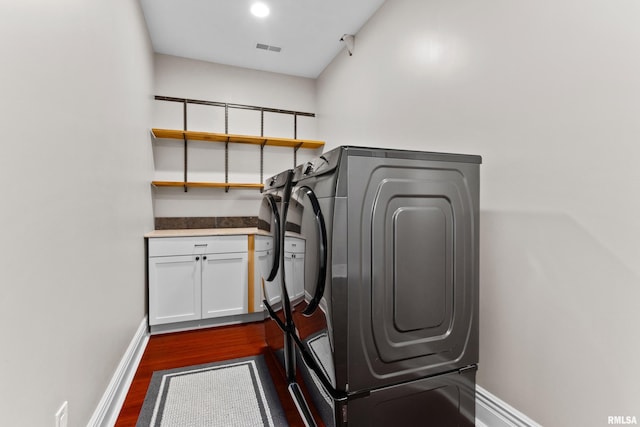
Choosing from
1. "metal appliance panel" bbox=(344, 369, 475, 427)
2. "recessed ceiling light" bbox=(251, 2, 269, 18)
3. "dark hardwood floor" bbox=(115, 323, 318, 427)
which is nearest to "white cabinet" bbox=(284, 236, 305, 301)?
"metal appliance panel" bbox=(344, 369, 475, 427)

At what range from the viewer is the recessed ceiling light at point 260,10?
2.49 m

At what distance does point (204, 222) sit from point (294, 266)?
7.30 feet

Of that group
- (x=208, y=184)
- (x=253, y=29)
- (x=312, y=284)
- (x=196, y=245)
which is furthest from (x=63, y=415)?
(x=253, y=29)

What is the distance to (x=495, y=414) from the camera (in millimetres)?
1498

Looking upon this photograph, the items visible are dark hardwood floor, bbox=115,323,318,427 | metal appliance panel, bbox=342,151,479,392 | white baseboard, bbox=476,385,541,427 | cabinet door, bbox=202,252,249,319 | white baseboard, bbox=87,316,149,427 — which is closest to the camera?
metal appliance panel, bbox=342,151,479,392

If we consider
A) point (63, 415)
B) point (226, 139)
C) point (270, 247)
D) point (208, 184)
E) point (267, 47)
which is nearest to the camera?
point (63, 415)

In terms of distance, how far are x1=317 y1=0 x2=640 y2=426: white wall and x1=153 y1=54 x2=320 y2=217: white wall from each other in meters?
2.19

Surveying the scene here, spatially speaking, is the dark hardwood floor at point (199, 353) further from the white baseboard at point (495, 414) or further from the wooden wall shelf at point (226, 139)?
the wooden wall shelf at point (226, 139)

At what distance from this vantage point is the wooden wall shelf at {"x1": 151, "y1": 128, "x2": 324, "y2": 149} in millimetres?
3125

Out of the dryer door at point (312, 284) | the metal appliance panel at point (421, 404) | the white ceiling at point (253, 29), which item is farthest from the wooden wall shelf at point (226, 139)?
the metal appliance panel at point (421, 404)

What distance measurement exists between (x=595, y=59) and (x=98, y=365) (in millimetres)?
2461

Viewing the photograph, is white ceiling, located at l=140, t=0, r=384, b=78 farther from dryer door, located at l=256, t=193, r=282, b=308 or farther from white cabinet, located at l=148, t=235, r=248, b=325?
white cabinet, located at l=148, t=235, r=248, b=325

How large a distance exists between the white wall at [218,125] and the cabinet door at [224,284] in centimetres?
73

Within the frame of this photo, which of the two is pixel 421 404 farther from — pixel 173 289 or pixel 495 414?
pixel 173 289
